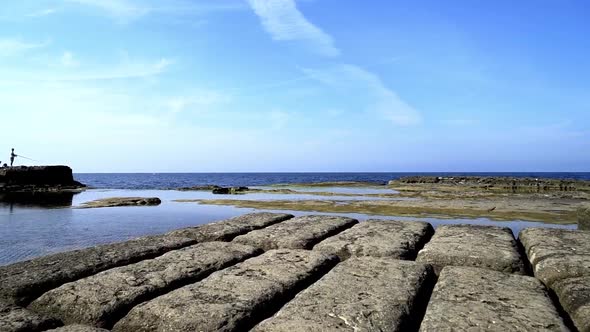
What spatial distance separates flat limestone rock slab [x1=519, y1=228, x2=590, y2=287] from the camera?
9.23 feet

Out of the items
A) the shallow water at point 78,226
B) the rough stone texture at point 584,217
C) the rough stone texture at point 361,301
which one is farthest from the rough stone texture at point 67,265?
the rough stone texture at point 584,217

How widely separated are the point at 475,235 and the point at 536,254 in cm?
80

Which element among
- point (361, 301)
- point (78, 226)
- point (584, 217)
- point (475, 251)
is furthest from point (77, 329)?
point (78, 226)

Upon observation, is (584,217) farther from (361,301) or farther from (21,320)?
(21,320)

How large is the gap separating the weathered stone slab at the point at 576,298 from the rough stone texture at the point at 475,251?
0.51 meters

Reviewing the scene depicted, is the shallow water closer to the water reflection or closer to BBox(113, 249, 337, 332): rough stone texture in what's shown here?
the water reflection

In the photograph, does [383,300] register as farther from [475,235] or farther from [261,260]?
[475,235]

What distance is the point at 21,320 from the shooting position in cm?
216

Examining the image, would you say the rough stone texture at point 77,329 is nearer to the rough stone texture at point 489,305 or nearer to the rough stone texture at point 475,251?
the rough stone texture at point 489,305

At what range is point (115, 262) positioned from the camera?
325 centimetres

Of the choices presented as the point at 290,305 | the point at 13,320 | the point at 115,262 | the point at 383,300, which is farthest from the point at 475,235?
the point at 13,320

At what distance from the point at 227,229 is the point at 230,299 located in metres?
2.20

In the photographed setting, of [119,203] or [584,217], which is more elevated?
[584,217]

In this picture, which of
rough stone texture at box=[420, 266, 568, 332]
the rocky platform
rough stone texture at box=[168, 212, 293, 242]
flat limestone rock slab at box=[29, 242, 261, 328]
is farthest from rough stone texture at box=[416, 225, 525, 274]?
rough stone texture at box=[168, 212, 293, 242]
